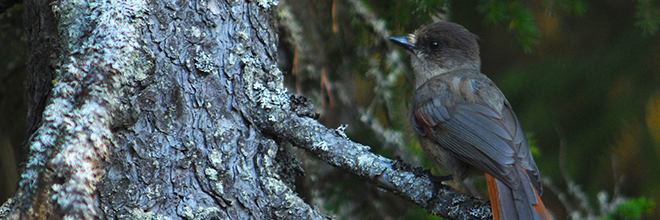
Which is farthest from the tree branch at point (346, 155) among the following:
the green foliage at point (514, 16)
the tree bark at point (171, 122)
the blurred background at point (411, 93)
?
the green foliage at point (514, 16)

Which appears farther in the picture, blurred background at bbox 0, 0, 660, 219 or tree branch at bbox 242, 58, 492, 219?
blurred background at bbox 0, 0, 660, 219

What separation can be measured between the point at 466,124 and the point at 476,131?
0.07m

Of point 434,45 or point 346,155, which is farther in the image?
point 434,45

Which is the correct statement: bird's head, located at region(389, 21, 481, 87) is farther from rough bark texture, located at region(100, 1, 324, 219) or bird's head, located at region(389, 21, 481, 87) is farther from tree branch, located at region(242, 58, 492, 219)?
rough bark texture, located at region(100, 1, 324, 219)

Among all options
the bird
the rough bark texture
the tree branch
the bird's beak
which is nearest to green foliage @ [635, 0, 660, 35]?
the bird

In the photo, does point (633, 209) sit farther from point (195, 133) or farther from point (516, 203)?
point (195, 133)

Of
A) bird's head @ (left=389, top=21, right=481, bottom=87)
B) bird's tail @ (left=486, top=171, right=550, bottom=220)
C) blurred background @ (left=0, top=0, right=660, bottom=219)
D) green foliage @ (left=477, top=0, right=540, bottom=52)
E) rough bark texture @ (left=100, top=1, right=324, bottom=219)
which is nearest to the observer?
rough bark texture @ (left=100, top=1, right=324, bottom=219)

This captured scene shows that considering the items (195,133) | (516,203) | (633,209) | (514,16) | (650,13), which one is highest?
(650,13)

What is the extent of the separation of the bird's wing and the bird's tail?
0.11 feet

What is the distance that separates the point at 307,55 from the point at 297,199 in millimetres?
1116

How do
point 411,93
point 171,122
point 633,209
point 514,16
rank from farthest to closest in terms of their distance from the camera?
point 411,93 → point 514,16 → point 633,209 → point 171,122

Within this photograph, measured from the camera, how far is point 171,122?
2.14 metres

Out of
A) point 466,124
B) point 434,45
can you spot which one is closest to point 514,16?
point 434,45

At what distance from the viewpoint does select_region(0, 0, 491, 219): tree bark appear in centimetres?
174
